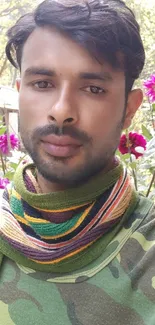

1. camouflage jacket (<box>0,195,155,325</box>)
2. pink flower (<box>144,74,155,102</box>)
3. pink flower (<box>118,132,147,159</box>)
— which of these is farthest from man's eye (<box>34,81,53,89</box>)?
pink flower (<box>144,74,155,102</box>)

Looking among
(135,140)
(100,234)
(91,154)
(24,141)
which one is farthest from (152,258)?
(135,140)

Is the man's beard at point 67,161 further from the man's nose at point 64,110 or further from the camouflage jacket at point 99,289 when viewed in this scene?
the camouflage jacket at point 99,289

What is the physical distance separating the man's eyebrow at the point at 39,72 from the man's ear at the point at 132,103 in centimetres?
19

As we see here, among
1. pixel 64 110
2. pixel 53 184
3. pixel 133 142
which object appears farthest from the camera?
pixel 133 142

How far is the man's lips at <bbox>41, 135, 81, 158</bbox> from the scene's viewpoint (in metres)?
0.90

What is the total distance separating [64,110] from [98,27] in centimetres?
20

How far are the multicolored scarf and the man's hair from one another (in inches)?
9.0

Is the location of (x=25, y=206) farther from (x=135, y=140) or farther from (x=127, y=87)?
(x=135, y=140)

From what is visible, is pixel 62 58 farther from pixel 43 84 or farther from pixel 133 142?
pixel 133 142

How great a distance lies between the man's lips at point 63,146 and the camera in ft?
2.95

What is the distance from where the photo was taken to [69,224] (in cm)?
95

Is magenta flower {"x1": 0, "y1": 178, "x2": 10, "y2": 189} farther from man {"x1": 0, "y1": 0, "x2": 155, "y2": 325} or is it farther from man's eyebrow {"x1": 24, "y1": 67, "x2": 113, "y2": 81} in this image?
man's eyebrow {"x1": 24, "y1": 67, "x2": 113, "y2": 81}

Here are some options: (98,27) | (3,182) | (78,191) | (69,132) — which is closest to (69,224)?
(78,191)

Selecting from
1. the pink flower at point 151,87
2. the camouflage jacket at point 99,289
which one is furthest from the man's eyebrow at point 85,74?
the pink flower at point 151,87
